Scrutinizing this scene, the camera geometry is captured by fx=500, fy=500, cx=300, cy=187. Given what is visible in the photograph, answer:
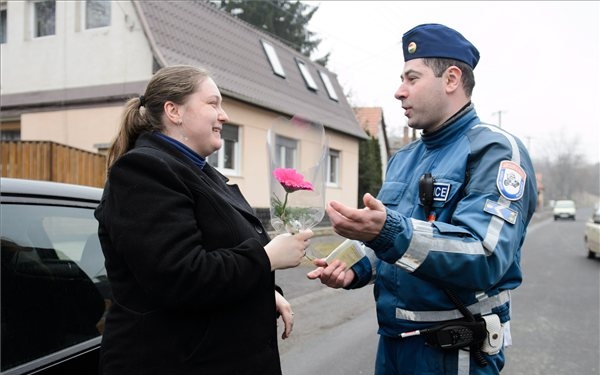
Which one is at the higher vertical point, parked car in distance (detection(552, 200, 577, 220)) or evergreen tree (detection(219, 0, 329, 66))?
evergreen tree (detection(219, 0, 329, 66))

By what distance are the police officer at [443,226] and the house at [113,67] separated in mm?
9419

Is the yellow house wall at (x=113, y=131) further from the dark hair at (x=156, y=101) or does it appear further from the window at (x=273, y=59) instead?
the dark hair at (x=156, y=101)

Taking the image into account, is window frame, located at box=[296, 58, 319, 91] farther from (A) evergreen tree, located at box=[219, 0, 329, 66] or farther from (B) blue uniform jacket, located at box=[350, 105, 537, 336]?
(B) blue uniform jacket, located at box=[350, 105, 537, 336]

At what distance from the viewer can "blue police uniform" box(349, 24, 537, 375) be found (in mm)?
1628

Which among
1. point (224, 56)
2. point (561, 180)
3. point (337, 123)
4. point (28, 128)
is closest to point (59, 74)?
point (28, 128)

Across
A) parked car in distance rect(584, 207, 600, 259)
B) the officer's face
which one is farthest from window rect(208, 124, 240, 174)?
the officer's face

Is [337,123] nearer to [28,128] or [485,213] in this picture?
[28,128]

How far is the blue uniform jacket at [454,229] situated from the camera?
5.33 ft

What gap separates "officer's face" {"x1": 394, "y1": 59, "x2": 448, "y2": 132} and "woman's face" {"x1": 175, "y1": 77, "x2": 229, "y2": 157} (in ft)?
2.48

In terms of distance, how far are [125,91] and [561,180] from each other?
101 m

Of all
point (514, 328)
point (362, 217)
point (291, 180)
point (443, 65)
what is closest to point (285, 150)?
point (291, 180)

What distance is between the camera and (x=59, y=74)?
42.9 ft

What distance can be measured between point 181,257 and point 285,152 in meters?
0.59

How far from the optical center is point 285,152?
1917mm
